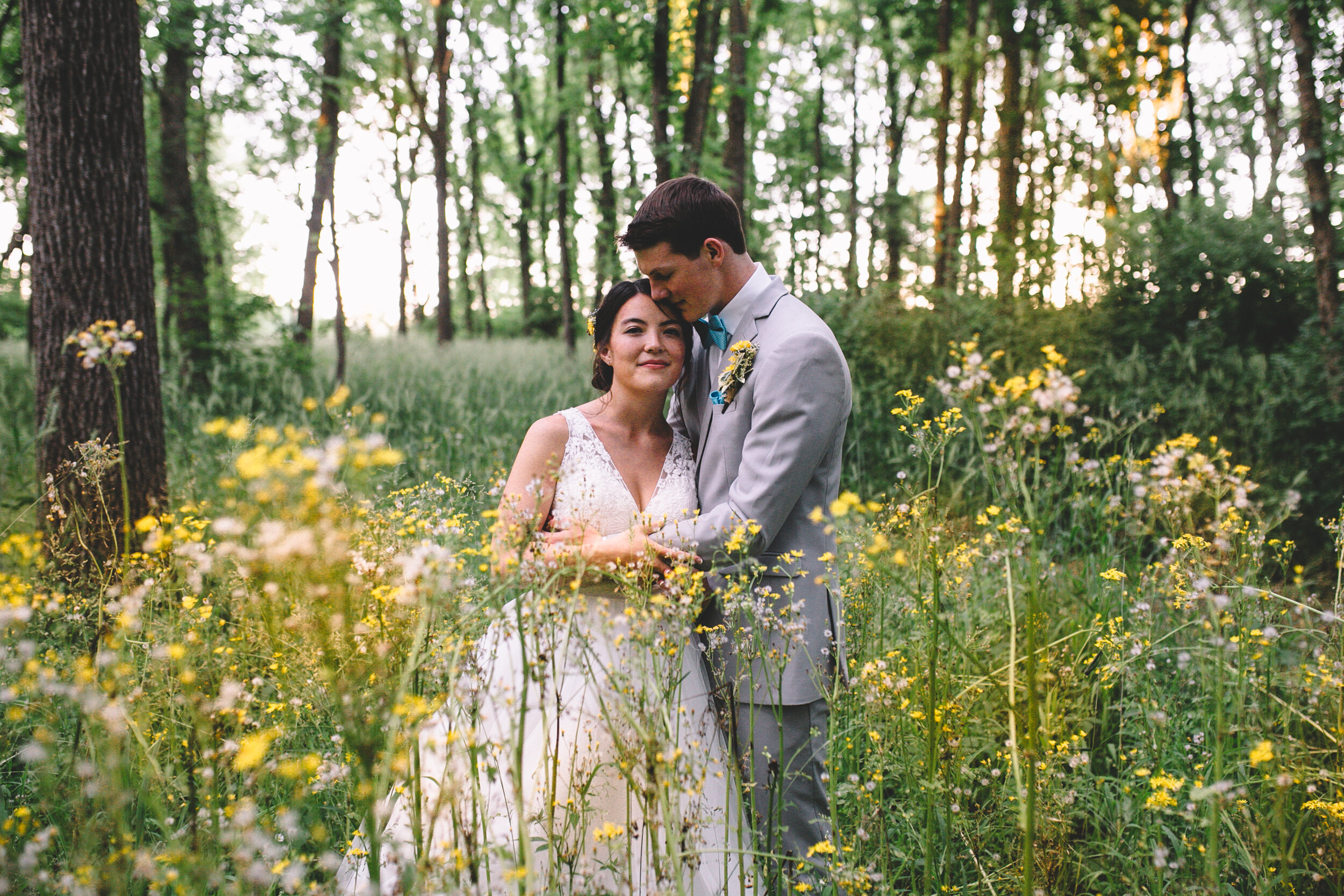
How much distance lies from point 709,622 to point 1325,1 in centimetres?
912

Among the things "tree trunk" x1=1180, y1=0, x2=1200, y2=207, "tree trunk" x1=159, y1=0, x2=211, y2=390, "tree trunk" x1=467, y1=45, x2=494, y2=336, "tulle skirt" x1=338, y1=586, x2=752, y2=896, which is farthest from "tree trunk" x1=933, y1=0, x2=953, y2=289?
"tulle skirt" x1=338, y1=586, x2=752, y2=896

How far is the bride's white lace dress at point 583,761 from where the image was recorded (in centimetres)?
125

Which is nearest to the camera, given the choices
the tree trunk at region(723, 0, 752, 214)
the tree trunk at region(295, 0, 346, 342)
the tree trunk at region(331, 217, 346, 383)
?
the tree trunk at region(723, 0, 752, 214)

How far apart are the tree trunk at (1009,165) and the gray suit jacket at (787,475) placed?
7.82m

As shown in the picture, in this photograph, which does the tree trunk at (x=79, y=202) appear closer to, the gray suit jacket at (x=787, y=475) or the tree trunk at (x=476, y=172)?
the gray suit jacket at (x=787, y=475)

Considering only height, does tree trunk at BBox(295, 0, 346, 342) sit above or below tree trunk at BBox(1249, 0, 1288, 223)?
below

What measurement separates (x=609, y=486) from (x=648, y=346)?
59cm

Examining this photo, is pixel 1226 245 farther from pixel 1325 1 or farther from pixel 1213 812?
pixel 1213 812

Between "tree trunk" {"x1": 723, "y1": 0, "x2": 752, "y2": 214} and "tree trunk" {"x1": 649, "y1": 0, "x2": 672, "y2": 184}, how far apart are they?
3.21ft

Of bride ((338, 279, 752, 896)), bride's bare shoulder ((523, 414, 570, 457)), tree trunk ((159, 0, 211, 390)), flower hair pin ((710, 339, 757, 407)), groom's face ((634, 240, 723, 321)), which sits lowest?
bride ((338, 279, 752, 896))

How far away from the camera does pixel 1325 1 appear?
6.95m

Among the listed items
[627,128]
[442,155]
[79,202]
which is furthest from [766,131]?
[79,202]

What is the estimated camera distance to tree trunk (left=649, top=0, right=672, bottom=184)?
23.8 ft

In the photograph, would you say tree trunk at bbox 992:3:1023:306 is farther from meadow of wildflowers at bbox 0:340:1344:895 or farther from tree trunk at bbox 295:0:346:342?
tree trunk at bbox 295:0:346:342
